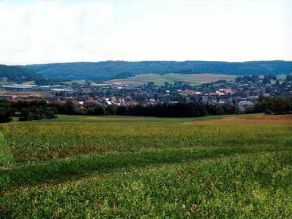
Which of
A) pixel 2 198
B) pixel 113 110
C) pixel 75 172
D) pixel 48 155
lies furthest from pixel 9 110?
pixel 2 198

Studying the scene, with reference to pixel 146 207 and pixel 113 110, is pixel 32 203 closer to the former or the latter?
pixel 146 207

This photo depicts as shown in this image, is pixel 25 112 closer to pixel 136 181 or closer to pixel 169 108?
pixel 169 108

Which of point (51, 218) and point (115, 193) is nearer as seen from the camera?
point (51, 218)

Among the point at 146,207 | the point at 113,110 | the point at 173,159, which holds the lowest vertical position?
the point at 113,110

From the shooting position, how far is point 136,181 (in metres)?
22.8

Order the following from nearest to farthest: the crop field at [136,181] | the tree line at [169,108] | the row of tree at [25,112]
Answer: the crop field at [136,181] < the row of tree at [25,112] < the tree line at [169,108]

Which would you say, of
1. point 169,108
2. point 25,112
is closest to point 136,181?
point 25,112

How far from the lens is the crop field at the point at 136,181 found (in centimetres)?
1797

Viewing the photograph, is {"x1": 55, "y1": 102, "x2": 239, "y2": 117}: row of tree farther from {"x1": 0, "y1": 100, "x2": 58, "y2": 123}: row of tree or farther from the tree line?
{"x1": 0, "y1": 100, "x2": 58, "y2": 123}: row of tree

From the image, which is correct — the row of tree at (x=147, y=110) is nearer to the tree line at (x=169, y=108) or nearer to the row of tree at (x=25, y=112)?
the tree line at (x=169, y=108)

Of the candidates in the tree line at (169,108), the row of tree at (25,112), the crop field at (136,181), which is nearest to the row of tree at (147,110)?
the tree line at (169,108)

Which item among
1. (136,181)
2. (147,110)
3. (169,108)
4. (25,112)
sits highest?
(136,181)

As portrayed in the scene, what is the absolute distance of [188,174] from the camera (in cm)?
2486

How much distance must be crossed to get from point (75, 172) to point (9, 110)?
64.7 meters
